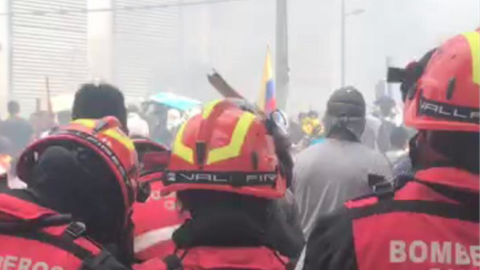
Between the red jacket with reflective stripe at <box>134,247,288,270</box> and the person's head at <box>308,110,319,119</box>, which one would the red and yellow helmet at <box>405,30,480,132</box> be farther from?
the person's head at <box>308,110,319,119</box>

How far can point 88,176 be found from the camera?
70.7 inches

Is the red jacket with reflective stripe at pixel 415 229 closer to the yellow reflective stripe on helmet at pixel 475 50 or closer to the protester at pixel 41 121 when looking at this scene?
the yellow reflective stripe on helmet at pixel 475 50

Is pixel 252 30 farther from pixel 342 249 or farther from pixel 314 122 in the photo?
pixel 342 249

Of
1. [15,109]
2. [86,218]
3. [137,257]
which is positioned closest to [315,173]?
[137,257]

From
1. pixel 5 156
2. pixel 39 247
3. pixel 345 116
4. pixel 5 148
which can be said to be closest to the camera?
pixel 39 247

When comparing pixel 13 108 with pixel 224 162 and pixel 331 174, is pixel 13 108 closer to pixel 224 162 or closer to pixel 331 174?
pixel 331 174

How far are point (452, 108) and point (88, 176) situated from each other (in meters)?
0.85

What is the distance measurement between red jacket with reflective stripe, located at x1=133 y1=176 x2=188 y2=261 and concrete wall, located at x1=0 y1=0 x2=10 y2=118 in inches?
155

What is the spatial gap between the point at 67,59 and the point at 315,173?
4.22m

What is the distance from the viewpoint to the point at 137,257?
204 centimetres

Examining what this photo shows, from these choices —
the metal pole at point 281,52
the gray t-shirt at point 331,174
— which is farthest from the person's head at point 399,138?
the gray t-shirt at point 331,174

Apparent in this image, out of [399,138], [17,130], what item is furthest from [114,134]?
[17,130]

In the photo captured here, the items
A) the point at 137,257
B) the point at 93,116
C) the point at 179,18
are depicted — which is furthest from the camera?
the point at 179,18

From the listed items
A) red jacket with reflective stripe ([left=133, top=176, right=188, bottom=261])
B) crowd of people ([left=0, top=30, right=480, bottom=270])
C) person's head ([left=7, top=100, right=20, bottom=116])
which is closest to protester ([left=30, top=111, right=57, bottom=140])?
person's head ([left=7, top=100, right=20, bottom=116])
